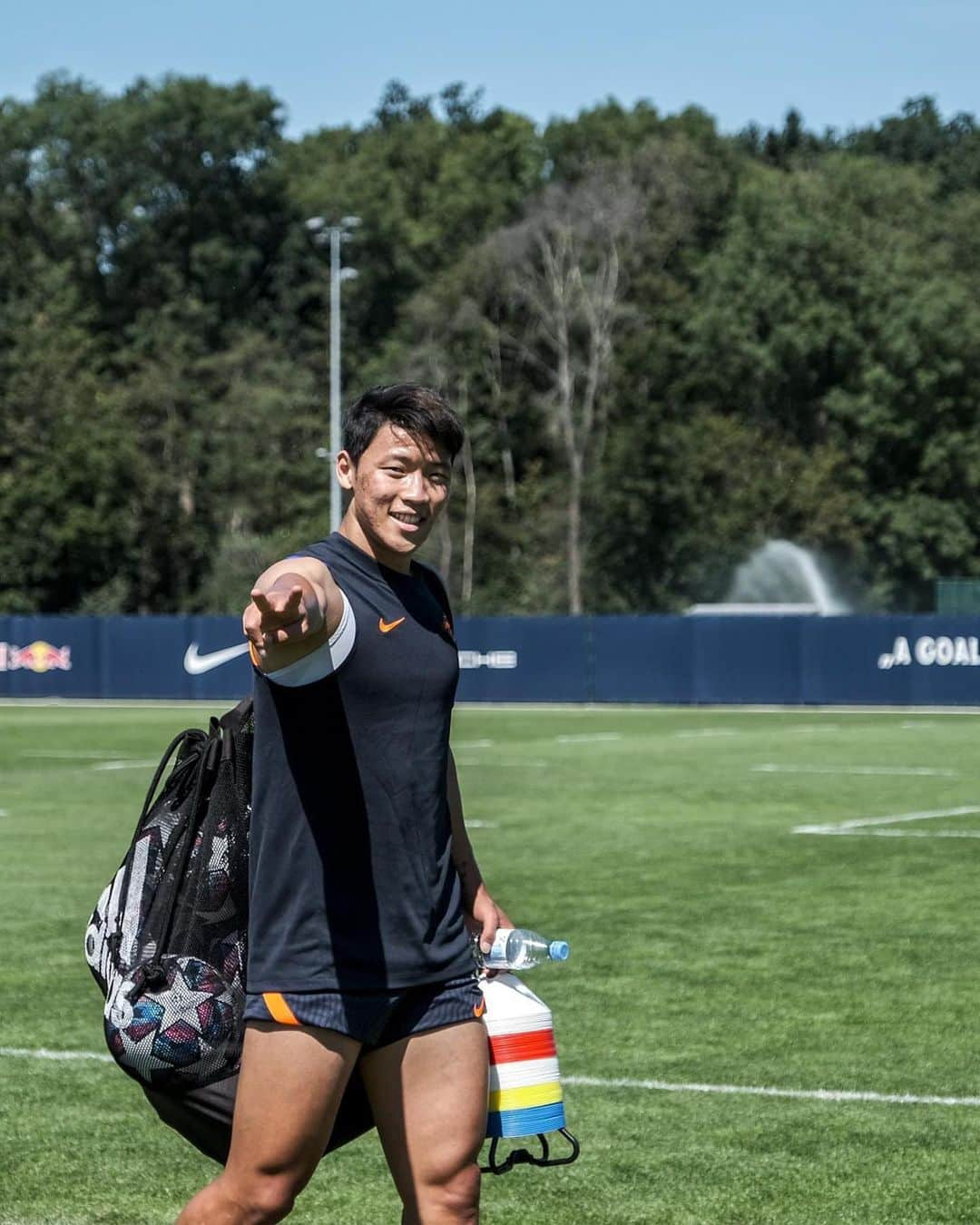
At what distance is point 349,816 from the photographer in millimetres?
4277

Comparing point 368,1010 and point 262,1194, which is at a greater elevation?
point 368,1010

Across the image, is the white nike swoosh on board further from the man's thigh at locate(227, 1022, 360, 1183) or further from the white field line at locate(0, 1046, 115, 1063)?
the man's thigh at locate(227, 1022, 360, 1183)

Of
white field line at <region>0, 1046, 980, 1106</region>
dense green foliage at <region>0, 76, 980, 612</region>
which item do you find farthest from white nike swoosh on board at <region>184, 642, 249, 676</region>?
white field line at <region>0, 1046, 980, 1106</region>

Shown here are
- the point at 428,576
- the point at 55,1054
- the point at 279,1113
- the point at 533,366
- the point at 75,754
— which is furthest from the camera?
the point at 533,366

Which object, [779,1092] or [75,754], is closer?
[779,1092]

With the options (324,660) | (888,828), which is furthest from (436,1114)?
(888,828)

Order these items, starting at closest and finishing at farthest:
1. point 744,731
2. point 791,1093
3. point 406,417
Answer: point 406,417, point 791,1093, point 744,731

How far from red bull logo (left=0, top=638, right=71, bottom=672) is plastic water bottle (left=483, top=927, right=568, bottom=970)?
43.4 metres

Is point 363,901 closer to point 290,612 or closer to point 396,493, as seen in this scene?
point 290,612

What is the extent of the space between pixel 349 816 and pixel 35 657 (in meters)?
44.5

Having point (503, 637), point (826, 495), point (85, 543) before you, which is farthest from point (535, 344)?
point (503, 637)

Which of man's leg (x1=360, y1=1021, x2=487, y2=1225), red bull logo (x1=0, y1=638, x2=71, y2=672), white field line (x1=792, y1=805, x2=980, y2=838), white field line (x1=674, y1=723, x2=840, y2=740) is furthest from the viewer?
red bull logo (x1=0, y1=638, x2=71, y2=672)

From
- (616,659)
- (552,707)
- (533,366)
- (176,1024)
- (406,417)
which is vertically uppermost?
(533,366)

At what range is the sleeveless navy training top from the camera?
4.25m
